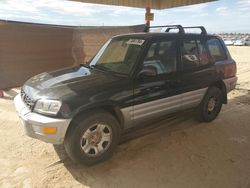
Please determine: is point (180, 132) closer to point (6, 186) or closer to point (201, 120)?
point (201, 120)

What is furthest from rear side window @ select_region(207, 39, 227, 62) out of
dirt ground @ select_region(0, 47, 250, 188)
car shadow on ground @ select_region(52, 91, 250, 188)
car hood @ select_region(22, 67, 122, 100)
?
car hood @ select_region(22, 67, 122, 100)

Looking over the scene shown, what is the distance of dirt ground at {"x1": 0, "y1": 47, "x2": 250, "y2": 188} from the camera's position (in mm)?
3049

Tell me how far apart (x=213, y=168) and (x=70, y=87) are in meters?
2.31

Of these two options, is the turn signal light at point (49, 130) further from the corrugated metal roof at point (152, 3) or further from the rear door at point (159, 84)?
the corrugated metal roof at point (152, 3)

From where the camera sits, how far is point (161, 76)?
12.7ft

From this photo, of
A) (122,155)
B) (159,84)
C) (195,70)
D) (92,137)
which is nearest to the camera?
(92,137)

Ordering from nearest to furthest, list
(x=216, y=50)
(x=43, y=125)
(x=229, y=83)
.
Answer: (x=43, y=125) → (x=216, y=50) → (x=229, y=83)

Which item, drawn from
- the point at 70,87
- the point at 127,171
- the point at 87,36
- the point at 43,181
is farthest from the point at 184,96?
the point at 87,36

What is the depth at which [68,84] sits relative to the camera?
3283mm

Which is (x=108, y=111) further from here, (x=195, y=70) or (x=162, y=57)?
(x=195, y=70)

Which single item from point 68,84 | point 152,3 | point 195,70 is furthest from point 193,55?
point 152,3

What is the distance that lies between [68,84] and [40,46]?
5.06 metres

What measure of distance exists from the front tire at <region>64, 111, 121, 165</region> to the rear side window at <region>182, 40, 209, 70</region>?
1.83 meters

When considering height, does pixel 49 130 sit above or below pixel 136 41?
below
